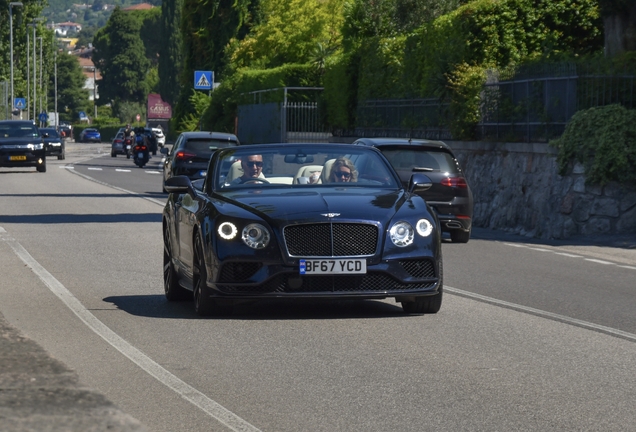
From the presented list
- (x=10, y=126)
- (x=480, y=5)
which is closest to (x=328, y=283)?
(x=480, y=5)

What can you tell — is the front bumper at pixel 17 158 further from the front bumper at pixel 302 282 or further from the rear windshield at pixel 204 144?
the front bumper at pixel 302 282

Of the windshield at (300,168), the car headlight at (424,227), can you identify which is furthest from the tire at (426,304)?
the windshield at (300,168)

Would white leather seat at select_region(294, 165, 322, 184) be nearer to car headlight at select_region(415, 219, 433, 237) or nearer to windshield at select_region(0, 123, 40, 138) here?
car headlight at select_region(415, 219, 433, 237)

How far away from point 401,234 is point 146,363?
268 cm

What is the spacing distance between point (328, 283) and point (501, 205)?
47.7ft

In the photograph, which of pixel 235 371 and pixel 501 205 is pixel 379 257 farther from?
pixel 501 205

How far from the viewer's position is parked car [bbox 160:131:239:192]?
97.6 feet

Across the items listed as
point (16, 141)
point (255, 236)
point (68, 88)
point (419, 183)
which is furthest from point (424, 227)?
point (68, 88)

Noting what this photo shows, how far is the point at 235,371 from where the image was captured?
27.0 ft

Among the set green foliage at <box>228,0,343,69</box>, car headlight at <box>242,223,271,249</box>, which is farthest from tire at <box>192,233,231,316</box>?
green foliage at <box>228,0,343,69</box>

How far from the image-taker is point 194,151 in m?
30.1

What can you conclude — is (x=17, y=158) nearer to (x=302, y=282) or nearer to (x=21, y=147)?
(x=21, y=147)

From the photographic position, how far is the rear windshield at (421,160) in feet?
64.9

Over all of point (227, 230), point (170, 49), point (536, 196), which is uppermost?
point (170, 49)
